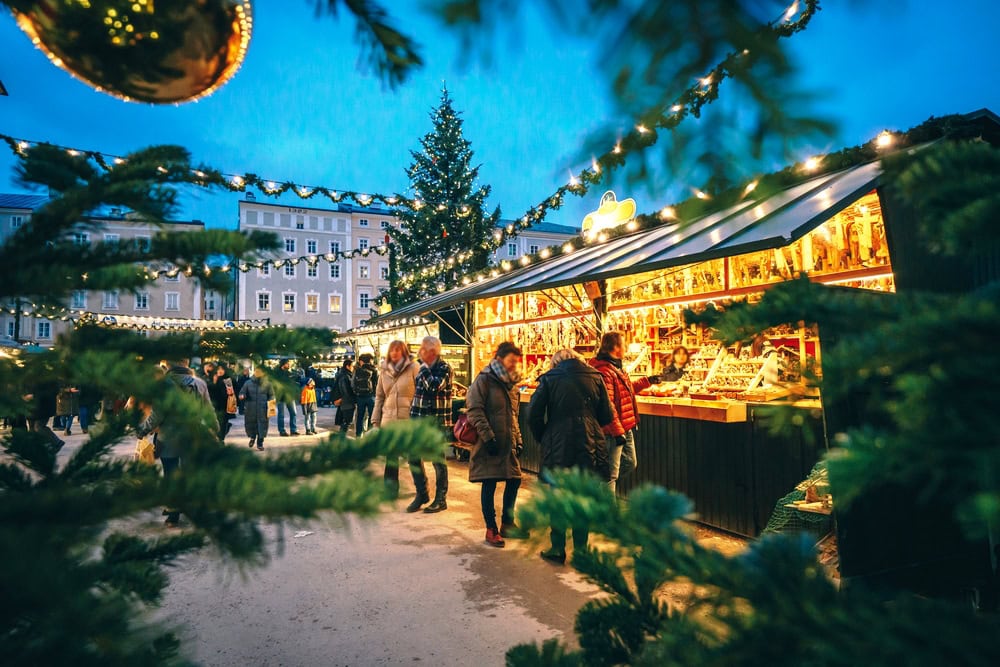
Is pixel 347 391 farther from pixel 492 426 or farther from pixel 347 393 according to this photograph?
pixel 492 426

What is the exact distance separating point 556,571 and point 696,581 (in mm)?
4124

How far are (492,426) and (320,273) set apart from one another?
158 ft

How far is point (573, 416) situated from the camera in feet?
14.6

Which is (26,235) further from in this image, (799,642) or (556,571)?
(556,571)

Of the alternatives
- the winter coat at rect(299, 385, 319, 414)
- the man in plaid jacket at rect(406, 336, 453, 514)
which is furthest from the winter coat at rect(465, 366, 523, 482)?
the winter coat at rect(299, 385, 319, 414)

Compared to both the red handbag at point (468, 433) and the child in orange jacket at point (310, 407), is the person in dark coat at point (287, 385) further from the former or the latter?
the child in orange jacket at point (310, 407)

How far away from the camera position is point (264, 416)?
1070cm

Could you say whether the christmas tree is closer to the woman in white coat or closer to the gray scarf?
the woman in white coat

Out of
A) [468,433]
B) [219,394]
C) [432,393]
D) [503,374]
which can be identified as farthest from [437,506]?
[219,394]

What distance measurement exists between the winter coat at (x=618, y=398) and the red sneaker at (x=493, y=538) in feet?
4.58

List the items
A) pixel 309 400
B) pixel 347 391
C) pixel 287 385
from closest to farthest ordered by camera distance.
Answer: pixel 287 385, pixel 347 391, pixel 309 400

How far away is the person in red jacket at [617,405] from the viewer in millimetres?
4793

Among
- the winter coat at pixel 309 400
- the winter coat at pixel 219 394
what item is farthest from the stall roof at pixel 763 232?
the winter coat at pixel 309 400

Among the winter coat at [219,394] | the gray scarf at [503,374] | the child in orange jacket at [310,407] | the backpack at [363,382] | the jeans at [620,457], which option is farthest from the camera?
the child in orange jacket at [310,407]
